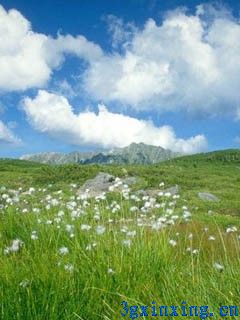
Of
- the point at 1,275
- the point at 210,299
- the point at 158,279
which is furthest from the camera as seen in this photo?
the point at 158,279

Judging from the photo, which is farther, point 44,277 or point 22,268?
point 22,268

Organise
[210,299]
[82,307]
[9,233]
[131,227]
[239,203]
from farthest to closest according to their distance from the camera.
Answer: [239,203], [9,233], [131,227], [82,307], [210,299]

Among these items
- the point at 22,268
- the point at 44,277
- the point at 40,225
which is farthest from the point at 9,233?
the point at 44,277

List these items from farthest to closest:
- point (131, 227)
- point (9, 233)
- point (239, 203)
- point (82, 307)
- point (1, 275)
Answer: point (239, 203) → point (9, 233) → point (131, 227) → point (1, 275) → point (82, 307)

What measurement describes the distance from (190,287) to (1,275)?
226 cm

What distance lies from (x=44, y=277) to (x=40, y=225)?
12.1 ft

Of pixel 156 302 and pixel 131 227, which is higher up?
pixel 131 227

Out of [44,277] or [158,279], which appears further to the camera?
[158,279]

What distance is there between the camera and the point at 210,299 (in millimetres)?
5414

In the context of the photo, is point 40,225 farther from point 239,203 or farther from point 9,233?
point 239,203

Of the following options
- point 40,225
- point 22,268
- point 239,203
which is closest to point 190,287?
point 22,268

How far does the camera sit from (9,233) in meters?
10.2

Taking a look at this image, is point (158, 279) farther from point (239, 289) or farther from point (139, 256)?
point (239, 289)

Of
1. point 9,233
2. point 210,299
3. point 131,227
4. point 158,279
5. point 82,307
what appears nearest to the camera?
point 210,299
